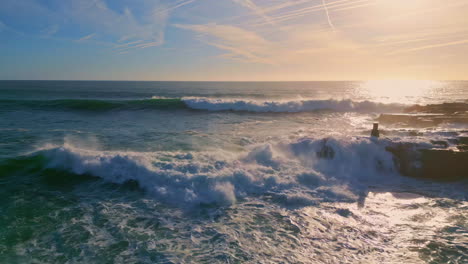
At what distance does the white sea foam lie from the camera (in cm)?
2566

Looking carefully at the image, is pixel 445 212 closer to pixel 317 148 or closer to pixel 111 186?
pixel 317 148

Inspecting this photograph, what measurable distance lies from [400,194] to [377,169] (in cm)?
160

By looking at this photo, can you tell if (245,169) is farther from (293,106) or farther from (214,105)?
(293,106)

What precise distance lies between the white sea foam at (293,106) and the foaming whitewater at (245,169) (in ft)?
53.8

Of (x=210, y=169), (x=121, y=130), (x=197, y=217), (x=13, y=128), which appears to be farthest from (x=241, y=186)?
(x=13, y=128)

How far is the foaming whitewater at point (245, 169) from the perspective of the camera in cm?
660

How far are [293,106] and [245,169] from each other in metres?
20.1

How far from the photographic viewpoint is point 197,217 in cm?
544

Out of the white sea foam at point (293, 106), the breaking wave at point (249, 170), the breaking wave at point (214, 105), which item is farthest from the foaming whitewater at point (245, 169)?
the white sea foam at point (293, 106)

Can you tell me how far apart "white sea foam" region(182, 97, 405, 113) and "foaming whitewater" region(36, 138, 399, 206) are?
646 inches

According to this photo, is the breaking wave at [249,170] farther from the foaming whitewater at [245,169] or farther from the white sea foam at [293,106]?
the white sea foam at [293,106]

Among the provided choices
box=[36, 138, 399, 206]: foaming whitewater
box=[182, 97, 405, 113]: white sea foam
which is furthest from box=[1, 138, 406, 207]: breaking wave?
box=[182, 97, 405, 113]: white sea foam

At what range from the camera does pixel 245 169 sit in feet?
24.9

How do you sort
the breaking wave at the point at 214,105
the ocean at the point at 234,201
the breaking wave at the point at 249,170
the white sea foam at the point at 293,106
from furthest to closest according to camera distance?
the white sea foam at the point at 293,106 < the breaking wave at the point at 214,105 < the breaking wave at the point at 249,170 < the ocean at the point at 234,201
